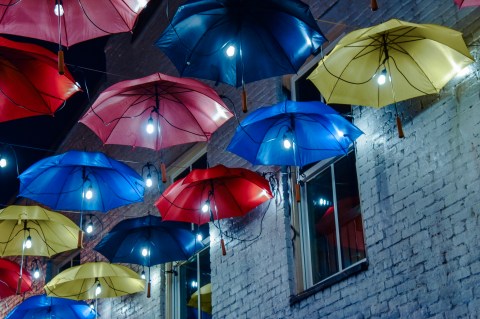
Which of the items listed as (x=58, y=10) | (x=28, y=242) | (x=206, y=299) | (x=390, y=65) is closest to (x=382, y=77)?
(x=390, y=65)

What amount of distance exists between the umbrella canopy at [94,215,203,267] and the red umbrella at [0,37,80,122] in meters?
2.61

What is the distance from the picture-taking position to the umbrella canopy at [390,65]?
6.77m

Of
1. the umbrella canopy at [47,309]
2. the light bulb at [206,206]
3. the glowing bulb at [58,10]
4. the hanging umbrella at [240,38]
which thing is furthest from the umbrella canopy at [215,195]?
the umbrella canopy at [47,309]

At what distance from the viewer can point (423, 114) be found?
738 cm

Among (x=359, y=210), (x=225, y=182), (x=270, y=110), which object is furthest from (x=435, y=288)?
(x=225, y=182)

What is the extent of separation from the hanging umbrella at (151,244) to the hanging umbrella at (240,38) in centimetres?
302

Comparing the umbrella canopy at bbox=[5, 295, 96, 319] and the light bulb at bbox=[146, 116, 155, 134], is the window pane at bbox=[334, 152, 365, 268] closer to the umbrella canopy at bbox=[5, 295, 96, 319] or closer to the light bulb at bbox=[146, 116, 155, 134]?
the light bulb at bbox=[146, 116, 155, 134]

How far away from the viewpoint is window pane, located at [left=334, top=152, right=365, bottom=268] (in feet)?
26.3

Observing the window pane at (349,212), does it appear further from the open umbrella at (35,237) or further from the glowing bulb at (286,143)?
the open umbrella at (35,237)

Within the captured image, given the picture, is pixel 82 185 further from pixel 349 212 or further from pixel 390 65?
pixel 390 65

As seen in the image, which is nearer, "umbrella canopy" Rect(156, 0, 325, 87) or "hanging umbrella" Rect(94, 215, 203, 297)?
"umbrella canopy" Rect(156, 0, 325, 87)

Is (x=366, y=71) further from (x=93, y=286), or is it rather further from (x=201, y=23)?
(x=93, y=286)

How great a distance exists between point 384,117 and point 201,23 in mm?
1905

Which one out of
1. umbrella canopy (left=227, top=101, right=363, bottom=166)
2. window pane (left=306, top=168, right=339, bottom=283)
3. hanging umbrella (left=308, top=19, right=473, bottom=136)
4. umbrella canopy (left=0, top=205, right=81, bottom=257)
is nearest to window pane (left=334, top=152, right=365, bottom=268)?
window pane (left=306, top=168, right=339, bottom=283)
